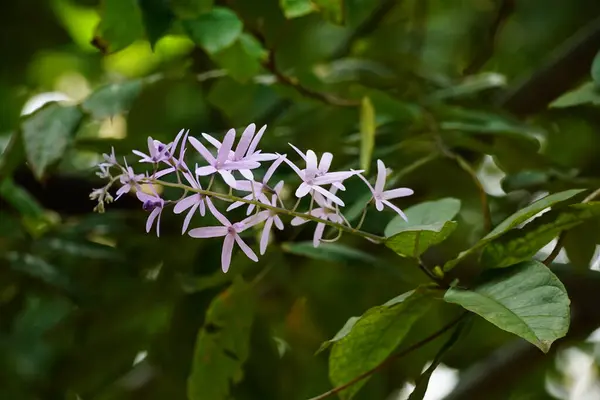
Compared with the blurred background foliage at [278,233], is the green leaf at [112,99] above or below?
above

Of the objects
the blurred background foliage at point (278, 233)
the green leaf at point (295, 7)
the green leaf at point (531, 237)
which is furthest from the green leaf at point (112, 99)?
the green leaf at point (531, 237)

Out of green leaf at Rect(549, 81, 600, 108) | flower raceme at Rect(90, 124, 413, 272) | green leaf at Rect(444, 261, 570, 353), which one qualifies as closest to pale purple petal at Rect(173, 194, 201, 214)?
flower raceme at Rect(90, 124, 413, 272)

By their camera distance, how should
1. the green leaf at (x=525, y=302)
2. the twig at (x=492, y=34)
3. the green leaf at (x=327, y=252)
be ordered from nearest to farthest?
the green leaf at (x=525, y=302) < the green leaf at (x=327, y=252) < the twig at (x=492, y=34)

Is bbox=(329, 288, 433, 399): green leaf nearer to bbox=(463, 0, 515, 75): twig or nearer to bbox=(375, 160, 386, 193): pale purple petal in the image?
bbox=(375, 160, 386, 193): pale purple petal

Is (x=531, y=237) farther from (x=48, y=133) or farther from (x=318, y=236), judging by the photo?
(x=48, y=133)

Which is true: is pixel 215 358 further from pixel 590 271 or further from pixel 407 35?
pixel 407 35

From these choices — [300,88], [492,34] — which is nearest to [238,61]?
[300,88]

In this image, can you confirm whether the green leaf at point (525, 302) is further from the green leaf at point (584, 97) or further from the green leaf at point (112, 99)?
the green leaf at point (112, 99)
